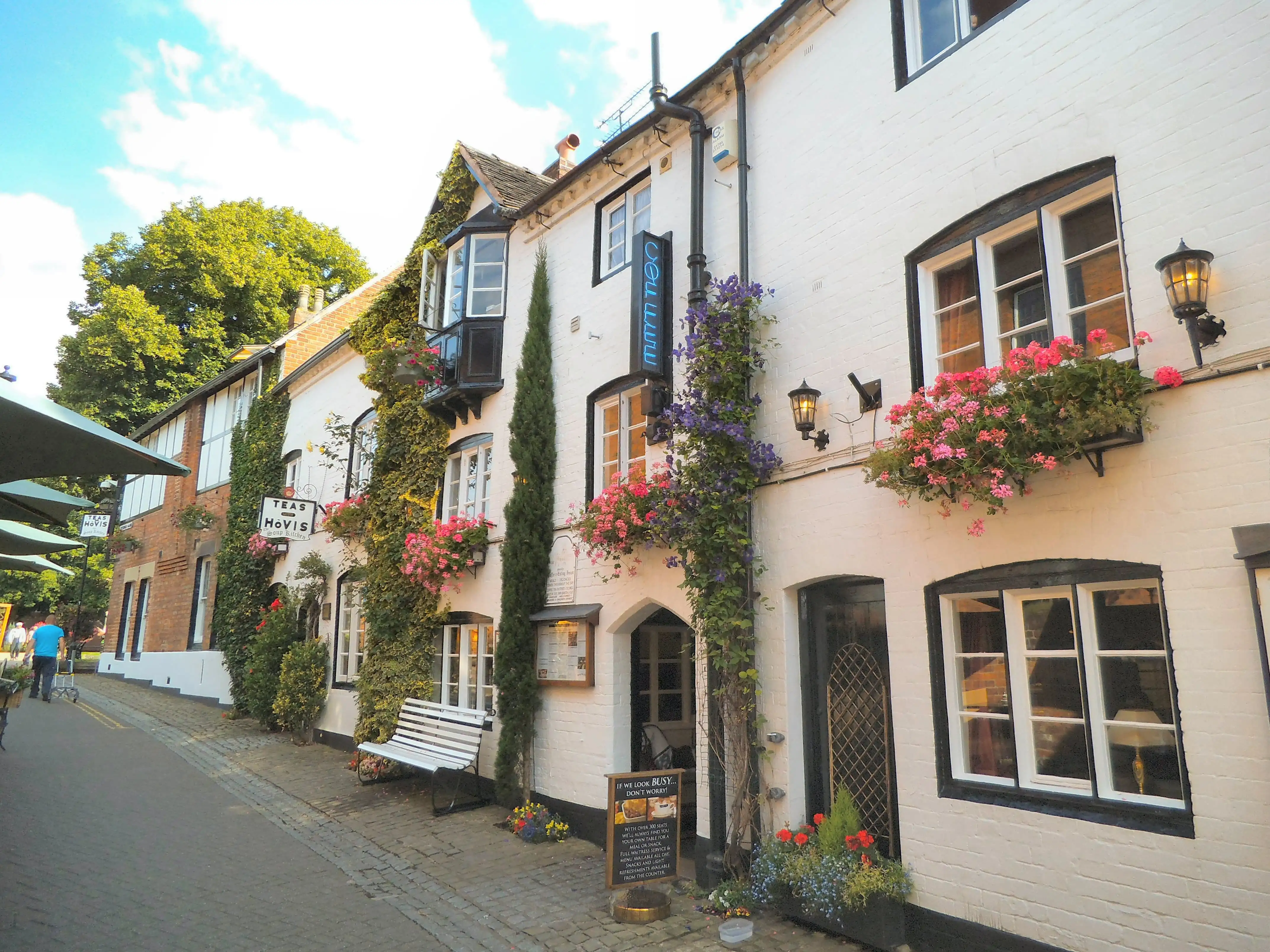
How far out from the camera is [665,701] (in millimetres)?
9977

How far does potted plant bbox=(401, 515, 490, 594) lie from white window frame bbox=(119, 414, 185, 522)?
15373mm

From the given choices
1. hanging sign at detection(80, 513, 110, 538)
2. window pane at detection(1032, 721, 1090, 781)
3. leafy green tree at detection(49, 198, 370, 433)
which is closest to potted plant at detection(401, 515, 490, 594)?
window pane at detection(1032, 721, 1090, 781)

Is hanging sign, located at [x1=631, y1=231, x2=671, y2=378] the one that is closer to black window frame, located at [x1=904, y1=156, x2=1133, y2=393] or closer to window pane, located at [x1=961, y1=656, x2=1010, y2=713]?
black window frame, located at [x1=904, y1=156, x2=1133, y2=393]

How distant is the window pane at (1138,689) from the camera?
485cm

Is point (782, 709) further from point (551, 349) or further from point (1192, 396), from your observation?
point (551, 349)

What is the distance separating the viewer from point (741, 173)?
26.8 feet

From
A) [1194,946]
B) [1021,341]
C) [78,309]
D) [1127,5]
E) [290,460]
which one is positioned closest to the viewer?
[1194,946]

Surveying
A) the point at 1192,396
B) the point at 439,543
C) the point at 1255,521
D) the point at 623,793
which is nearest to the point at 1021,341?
the point at 1192,396

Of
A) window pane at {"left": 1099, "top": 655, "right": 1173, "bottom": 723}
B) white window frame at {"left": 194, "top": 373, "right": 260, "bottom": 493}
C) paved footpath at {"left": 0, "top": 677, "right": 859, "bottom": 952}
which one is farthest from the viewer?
white window frame at {"left": 194, "top": 373, "right": 260, "bottom": 493}

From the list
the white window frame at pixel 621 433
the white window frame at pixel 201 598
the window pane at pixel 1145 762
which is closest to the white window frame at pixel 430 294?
the white window frame at pixel 621 433

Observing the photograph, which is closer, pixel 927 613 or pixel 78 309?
pixel 927 613

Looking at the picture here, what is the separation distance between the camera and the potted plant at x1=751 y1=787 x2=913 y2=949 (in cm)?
571

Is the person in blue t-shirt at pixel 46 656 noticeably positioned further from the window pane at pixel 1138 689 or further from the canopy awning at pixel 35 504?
the window pane at pixel 1138 689

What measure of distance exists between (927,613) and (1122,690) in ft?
4.27
